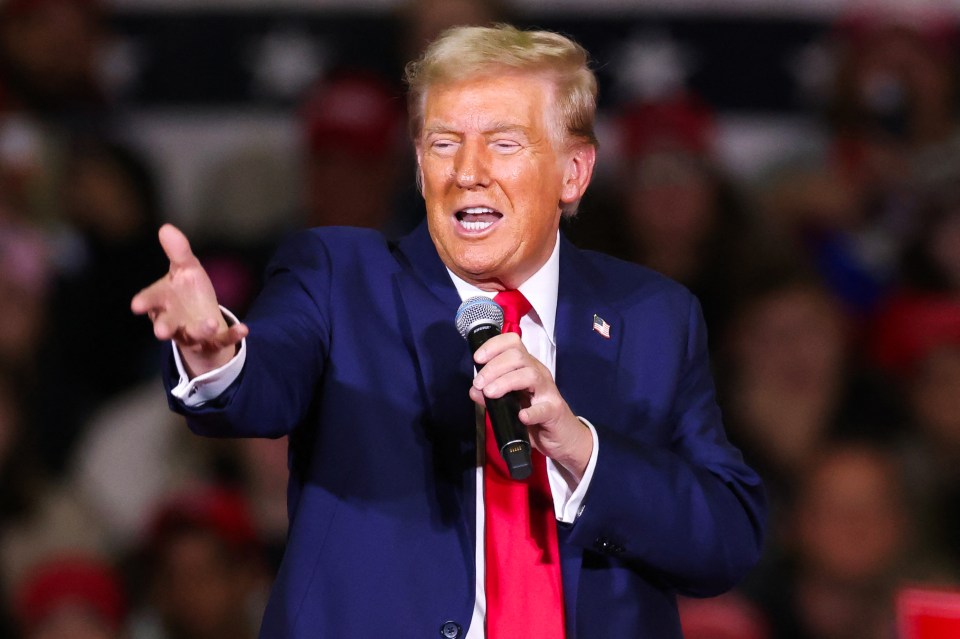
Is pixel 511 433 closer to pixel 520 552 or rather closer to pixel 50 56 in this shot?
pixel 520 552

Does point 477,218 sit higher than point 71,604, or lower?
higher

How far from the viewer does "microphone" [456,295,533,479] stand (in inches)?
62.1

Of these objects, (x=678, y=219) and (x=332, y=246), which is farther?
(x=678, y=219)

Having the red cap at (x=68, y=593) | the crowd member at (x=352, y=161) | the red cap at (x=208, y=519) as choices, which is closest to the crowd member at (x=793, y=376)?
the crowd member at (x=352, y=161)

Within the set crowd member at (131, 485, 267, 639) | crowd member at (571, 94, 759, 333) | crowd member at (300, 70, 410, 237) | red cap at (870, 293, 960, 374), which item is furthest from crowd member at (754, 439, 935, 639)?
crowd member at (300, 70, 410, 237)

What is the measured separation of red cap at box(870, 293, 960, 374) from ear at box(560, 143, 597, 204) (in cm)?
225

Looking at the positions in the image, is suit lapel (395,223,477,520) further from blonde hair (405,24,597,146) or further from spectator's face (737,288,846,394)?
spectator's face (737,288,846,394)

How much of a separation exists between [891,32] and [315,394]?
331cm

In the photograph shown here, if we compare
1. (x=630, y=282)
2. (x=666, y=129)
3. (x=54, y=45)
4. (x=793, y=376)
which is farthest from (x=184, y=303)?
(x=54, y=45)

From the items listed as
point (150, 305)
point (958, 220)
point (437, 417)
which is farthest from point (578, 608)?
point (958, 220)

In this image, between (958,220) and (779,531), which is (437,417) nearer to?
(779,531)

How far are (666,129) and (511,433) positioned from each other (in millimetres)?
2893

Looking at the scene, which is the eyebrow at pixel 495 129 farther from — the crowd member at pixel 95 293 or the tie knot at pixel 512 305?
the crowd member at pixel 95 293

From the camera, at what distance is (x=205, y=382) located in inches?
63.8
